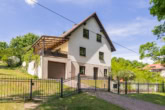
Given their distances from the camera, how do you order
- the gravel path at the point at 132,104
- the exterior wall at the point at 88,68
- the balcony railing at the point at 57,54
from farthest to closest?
the exterior wall at the point at 88,68 < the balcony railing at the point at 57,54 < the gravel path at the point at 132,104

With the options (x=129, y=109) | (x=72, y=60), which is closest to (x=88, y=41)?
(x=72, y=60)

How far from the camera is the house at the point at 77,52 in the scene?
616 inches

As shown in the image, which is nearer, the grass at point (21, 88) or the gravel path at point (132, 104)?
the gravel path at point (132, 104)

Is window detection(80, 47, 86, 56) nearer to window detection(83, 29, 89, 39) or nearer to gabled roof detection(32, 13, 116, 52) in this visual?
window detection(83, 29, 89, 39)

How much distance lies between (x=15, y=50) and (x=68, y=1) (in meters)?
19.8

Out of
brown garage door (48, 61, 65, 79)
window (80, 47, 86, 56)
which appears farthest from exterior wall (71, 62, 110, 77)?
brown garage door (48, 61, 65, 79)

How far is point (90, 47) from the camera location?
65.2 feet

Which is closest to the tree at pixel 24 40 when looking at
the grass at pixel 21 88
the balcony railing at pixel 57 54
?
the balcony railing at pixel 57 54

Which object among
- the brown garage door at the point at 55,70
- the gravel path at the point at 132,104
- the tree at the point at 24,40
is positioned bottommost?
the gravel path at the point at 132,104

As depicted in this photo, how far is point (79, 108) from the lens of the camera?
6.36m

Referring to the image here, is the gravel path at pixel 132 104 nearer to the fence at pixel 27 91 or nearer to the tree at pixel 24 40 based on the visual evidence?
the fence at pixel 27 91

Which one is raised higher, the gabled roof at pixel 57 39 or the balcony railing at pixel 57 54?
the gabled roof at pixel 57 39

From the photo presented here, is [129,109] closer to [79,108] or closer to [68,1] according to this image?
[79,108]

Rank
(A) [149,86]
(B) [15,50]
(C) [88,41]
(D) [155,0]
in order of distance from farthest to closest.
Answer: (B) [15,50] < (C) [88,41] < (A) [149,86] < (D) [155,0]
